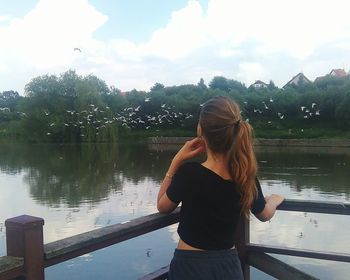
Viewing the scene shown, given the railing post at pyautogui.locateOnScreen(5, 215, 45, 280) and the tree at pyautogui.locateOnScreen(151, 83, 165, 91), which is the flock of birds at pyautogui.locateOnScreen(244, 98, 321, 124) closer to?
the tree at pyautogui.locateOnScreen(151, 83, 165, 91)

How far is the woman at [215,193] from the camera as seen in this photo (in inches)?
81.7

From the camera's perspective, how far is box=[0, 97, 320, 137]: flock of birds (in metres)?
48.5

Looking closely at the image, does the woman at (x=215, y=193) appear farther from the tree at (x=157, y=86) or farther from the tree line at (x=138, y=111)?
the tree at (x=157, y=86)

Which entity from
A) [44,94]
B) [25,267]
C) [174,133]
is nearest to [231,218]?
[25,267]

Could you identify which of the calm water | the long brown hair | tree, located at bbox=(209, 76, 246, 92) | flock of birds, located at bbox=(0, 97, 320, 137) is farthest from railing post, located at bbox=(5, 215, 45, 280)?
tree, located at bbox=(209, 76, 246, 92)

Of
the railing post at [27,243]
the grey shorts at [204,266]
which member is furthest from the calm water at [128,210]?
the railing post at [27,243]

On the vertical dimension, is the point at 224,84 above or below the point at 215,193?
above

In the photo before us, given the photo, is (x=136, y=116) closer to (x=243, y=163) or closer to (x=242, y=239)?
(x=242, y=239)

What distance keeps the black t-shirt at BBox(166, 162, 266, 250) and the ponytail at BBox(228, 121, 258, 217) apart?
1.2 inches

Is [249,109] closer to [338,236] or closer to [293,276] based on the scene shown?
[338,236]

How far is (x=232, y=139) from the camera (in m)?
2.10

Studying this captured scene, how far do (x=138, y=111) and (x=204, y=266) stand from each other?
195 feet

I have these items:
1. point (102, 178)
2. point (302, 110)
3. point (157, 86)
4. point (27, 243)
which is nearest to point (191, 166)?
point (27, 243)

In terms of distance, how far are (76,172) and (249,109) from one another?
1643 inches
